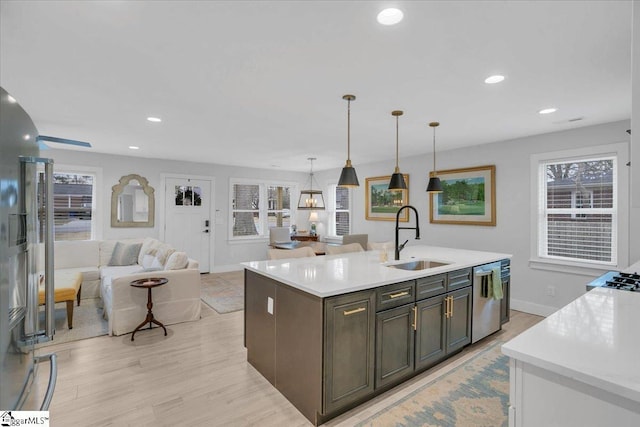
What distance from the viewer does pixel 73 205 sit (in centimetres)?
557

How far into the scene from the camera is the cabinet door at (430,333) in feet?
8.38

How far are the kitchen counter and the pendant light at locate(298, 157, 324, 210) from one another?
206 inches

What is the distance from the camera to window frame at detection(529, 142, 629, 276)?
3.53 m

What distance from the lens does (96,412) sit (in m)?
2.17

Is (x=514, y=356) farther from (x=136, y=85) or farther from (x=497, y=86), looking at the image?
(x=136, y=85)

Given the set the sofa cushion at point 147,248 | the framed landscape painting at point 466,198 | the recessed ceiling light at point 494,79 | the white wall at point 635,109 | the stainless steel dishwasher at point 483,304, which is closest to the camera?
the white wall at point 635,109

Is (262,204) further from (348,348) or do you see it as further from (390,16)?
(390,16)

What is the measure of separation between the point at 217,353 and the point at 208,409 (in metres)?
0.91

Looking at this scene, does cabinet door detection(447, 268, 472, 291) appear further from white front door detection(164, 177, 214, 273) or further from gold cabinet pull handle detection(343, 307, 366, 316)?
white front door detection(164, 177, 214, 273)

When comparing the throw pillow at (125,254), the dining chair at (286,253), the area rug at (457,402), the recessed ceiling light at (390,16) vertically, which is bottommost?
the area rug at (457,402)

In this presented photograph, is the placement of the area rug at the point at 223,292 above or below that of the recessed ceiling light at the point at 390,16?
below

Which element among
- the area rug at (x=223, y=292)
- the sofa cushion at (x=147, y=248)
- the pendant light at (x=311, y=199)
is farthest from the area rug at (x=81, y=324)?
the pendant light at (x=311, y=199)

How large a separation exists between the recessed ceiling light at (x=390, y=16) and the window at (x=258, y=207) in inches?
235

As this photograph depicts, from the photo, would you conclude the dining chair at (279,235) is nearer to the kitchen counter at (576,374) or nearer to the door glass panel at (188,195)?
the door glass panel at (188,195)
